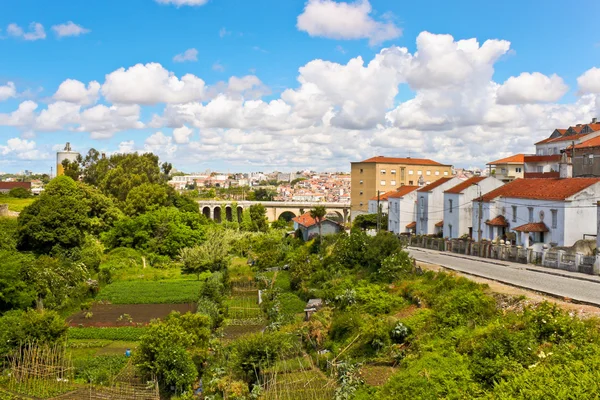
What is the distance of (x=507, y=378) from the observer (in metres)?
11.1

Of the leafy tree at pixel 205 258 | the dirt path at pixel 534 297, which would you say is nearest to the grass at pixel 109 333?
the dirt path at pixel 534 297

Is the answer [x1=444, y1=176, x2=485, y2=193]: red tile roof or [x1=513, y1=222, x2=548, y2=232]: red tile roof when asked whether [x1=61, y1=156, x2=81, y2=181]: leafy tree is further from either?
[x1=513, y1=222, x2=548, y2=232]: red tile roof

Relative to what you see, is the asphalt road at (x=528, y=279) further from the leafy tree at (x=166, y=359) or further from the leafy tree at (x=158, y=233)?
the leafy tree at (x=158, y=233)

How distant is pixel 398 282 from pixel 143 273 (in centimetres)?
2553

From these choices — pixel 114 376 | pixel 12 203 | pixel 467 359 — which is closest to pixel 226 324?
pixel 114 376

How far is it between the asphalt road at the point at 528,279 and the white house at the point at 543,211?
3.89 m

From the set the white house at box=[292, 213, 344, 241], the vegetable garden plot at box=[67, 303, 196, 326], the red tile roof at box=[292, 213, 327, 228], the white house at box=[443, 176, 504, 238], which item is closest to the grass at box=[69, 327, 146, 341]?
the vegetable garden plot at box=[67, 303, 196, 326]

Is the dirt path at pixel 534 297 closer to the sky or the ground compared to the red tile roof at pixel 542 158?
closer to the ground

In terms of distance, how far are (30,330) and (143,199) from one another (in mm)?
38696

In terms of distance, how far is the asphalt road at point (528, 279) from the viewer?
17375 mm

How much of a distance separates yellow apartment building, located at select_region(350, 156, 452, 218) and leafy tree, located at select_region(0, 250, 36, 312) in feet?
187

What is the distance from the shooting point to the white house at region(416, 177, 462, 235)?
43.4m

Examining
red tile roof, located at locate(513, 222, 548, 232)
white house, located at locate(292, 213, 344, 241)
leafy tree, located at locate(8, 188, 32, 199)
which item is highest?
leafy tree, located at locate(8, 188, 32, 199)

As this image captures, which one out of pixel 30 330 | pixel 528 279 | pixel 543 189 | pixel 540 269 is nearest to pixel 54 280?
pixel 30 330
